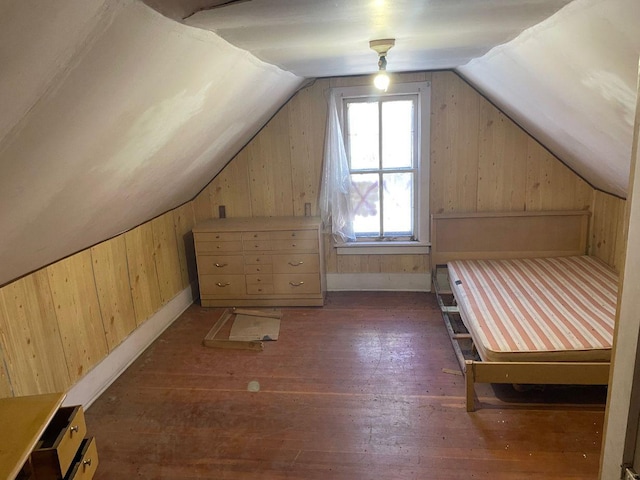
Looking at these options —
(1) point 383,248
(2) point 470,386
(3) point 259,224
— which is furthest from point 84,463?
(1) point 383,248

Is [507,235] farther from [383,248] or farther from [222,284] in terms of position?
[222,284]

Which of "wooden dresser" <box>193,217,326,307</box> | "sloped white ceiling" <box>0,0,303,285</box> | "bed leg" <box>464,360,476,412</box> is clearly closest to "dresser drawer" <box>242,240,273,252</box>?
"wooden dresser" <box>193,217,326,307</box>

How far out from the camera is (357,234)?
4.28 m

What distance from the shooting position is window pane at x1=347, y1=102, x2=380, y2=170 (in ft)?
13.2

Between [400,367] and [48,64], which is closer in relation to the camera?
[48,64]

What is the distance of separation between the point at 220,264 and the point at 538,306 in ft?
8.45

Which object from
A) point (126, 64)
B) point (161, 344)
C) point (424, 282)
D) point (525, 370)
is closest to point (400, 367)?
point (525, 370)

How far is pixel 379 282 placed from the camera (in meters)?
4.32

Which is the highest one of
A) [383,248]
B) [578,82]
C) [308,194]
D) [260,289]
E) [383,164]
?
[578,82]

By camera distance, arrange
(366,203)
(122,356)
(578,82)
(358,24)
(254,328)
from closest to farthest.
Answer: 1. (358,24)
2. (578,82)
3. (122,356)
4. (254,328)
5. (366,203)

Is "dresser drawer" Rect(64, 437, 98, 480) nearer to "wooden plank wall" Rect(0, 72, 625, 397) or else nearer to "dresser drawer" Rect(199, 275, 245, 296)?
"wooden plank wall" Rect(0, 72, 625, 397)

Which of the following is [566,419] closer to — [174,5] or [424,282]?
[424,282]

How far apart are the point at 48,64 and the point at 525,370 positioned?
2389 millimetres

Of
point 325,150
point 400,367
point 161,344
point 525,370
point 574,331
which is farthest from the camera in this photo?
point 325,150
